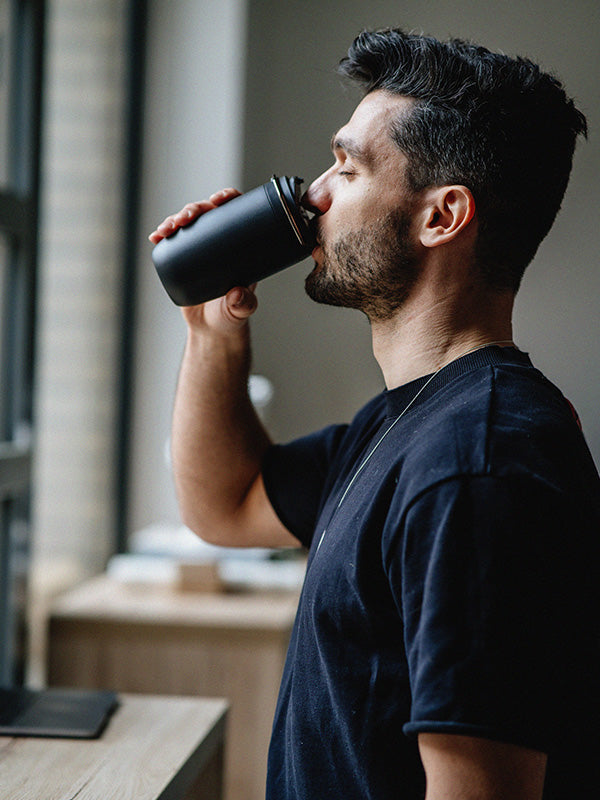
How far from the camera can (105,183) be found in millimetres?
2506

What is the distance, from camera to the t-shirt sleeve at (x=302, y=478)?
121 cm

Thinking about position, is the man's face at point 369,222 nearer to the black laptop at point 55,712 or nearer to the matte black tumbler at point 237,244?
the matte black tumbler at point 237,244

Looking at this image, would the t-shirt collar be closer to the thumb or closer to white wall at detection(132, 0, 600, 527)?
the thumb

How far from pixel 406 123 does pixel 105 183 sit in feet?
5.58

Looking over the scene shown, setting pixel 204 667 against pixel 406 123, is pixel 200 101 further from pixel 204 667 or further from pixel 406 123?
pixel 406 123

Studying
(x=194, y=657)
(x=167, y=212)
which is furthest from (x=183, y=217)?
(x=167, y=212)

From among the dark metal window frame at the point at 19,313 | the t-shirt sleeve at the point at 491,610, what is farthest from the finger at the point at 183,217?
the dark metal window frame at the point at 19,313

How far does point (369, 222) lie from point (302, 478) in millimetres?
408

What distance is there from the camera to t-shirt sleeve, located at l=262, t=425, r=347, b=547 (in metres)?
1.21

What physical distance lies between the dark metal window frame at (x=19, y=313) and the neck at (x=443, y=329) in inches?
45.8

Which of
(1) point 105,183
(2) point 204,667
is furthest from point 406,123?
(1) point 105,183

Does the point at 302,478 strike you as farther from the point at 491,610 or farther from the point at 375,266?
the point at 491,610

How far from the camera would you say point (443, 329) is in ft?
3.11

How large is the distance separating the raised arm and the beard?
27 cm
